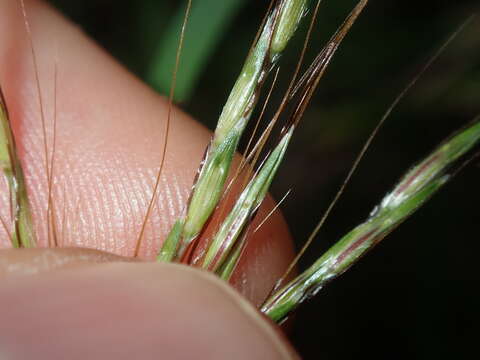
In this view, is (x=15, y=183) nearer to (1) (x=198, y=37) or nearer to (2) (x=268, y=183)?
(2) (x=268, y=183)

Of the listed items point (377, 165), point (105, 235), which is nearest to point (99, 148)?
point (105, 235)

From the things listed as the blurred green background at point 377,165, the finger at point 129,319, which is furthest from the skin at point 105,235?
the blurred green background at point 377,165

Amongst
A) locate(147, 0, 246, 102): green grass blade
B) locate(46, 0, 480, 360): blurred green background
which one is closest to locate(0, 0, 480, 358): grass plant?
locate(147, 0, 246, 102): green grass blade

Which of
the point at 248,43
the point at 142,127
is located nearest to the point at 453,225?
the point at 248,43

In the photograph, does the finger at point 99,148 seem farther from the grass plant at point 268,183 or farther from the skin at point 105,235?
the grass plant at point 268,183

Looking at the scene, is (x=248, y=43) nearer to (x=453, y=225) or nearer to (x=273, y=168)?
(x=453, y=225)
